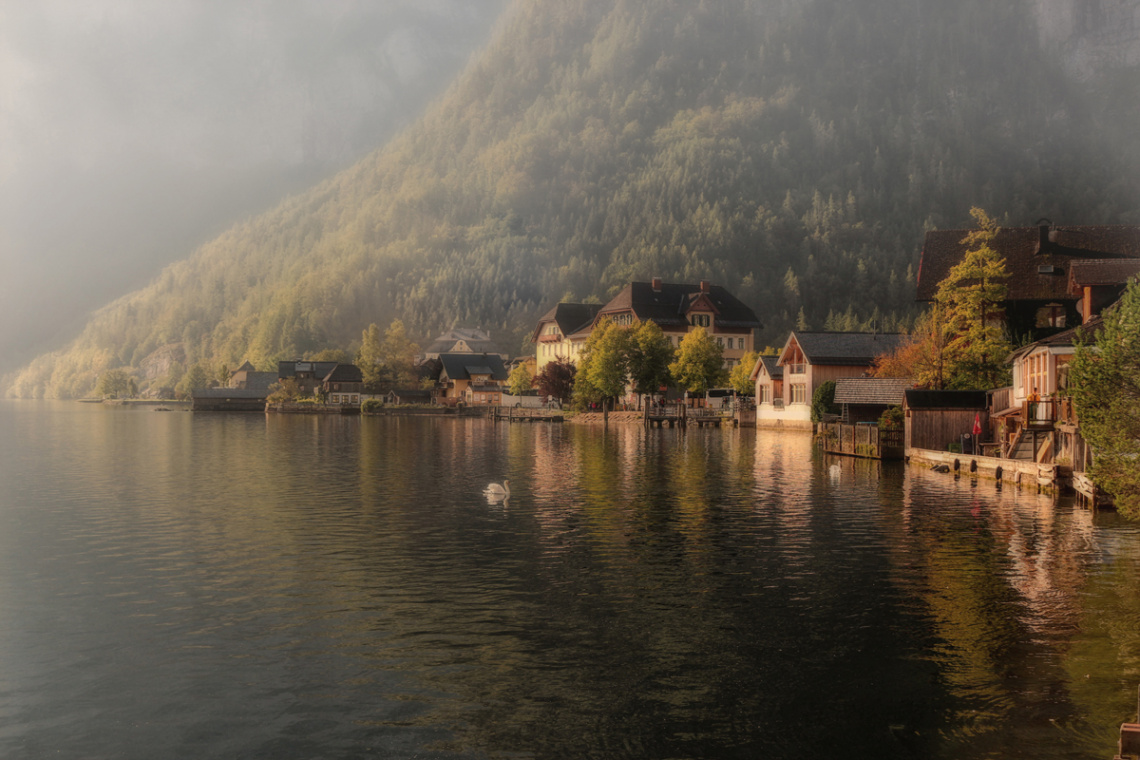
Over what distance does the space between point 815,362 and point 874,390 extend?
25278mm

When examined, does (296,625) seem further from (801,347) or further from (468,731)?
(801,347)

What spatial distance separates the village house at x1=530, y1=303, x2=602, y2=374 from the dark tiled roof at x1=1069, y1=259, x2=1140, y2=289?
386ft

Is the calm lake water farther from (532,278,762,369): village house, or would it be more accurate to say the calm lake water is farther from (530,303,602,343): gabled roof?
(530,303,602,343): gabled roof

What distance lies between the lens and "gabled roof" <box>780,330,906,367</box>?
321ft

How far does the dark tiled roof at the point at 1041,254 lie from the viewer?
78.6 meters

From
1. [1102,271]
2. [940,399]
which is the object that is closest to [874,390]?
[940,399]

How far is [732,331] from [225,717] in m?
162

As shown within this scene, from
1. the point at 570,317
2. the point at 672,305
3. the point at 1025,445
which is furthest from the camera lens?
the point at 570,317

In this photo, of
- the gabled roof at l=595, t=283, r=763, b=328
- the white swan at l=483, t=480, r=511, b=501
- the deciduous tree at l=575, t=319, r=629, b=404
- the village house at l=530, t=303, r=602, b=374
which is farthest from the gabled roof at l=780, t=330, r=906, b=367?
the village house at l=530, t=303, r=602, b=374

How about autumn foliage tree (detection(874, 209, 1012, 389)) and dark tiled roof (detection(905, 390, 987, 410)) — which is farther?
autumn foliage tree (detection(874, 209, 1012, 389))

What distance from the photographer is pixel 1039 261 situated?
80688 millimetres

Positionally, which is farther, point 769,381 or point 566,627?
point 769,381

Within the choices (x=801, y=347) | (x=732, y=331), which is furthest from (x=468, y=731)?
(x=732, y=331)

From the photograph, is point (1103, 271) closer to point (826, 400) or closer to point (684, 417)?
point (826, 400)
